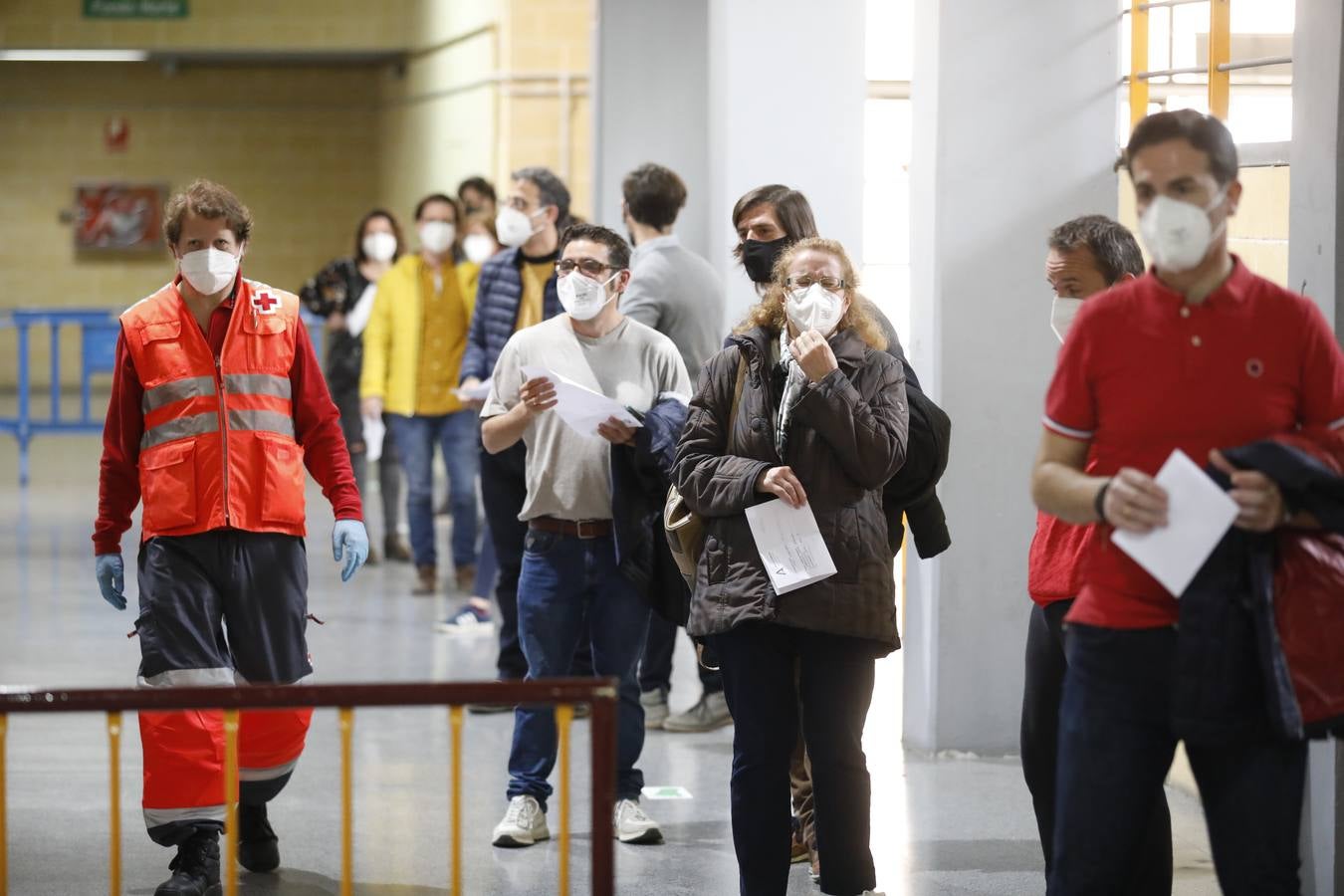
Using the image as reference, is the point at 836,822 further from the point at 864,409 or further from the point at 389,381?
the point at 389,381

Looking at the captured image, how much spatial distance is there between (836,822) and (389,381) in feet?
16.4

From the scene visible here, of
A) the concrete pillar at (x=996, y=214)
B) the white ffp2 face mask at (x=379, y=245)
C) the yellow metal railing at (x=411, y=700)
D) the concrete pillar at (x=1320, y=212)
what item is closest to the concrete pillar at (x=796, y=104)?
the concrete pillar at (x=996, y=214)

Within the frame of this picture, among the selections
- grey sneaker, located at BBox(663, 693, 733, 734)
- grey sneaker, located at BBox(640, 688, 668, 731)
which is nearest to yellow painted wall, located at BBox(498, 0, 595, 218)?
grey sneaker, located at BBox(640, 688, 668, 731)

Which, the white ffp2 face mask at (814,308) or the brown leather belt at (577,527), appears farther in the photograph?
the brown leather belt at (577,527)

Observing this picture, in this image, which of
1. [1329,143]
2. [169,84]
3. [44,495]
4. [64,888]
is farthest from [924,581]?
[169,84]

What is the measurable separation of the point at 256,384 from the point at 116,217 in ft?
56.9

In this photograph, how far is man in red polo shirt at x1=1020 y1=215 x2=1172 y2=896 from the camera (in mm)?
3486

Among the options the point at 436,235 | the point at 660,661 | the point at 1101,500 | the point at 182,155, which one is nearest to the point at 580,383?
the point at 660,661

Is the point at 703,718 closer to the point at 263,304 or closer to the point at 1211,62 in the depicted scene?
the point at 263,304

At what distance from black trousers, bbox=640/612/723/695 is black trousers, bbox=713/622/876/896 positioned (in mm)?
2290

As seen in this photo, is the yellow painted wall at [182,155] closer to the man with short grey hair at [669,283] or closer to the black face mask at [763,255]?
the man with short grey hair at [669,283]

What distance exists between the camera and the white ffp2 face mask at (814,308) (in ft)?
12.0

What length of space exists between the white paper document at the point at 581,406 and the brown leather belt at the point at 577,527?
9.3 inches

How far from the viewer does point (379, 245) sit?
9.18 metres
